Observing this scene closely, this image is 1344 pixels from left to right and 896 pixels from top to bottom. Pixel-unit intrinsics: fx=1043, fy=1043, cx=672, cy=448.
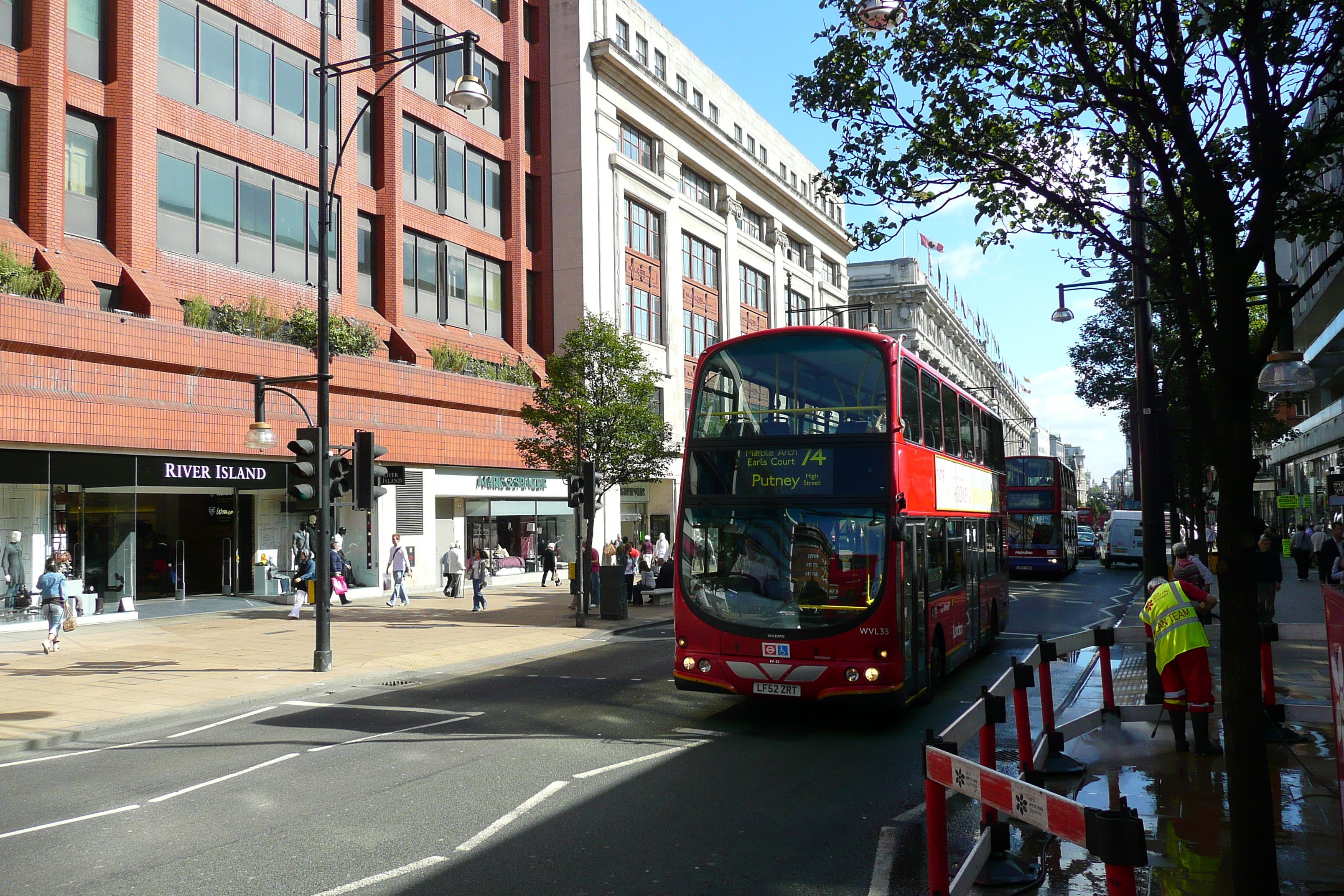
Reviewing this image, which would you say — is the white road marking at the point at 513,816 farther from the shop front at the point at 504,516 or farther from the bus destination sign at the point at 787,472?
the shop front at the point at 504,516

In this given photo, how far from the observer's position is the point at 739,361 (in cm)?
A: 1126

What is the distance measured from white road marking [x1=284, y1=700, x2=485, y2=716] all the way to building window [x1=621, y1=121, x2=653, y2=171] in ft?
114

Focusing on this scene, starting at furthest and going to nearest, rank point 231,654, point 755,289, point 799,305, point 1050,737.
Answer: point 799,305 → point 755,289 → point 231,654 → point 1050,737

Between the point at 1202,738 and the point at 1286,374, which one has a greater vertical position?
the point at 1286,374

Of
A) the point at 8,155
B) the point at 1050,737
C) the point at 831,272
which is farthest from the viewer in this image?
the point at 831,272

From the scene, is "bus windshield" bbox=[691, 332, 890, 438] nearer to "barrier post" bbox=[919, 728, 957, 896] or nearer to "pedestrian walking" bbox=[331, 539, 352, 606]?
"barrier post" bbox=[919, 728, 957, 896]

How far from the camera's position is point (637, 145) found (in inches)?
1828

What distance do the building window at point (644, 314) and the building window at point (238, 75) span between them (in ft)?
50.9

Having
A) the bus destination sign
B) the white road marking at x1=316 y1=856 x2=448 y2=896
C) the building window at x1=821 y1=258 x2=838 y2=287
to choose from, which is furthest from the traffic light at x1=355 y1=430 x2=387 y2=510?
the building window at x1=821 y1=258 x2=838 y2=287

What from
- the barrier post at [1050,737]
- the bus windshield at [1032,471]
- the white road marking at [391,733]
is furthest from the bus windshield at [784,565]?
Answer: the bus windshield at [1032,471]

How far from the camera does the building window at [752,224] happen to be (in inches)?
2248

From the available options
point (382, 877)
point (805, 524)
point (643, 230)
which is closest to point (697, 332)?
point (643, 230)

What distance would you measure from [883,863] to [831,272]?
222 ft

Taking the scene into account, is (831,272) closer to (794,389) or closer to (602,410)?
(602,410)
